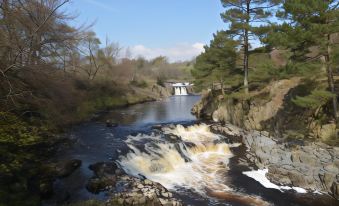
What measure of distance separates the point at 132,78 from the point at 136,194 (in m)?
43.9

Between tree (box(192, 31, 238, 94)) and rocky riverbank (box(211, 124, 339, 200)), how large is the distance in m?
8.78

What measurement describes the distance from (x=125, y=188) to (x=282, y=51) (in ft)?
60.1

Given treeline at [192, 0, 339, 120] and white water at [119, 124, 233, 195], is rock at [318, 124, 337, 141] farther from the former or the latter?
white water at [119, 124, 233, 195]

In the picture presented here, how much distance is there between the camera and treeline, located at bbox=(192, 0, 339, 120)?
1462 centimetres

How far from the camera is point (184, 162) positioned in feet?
54.5

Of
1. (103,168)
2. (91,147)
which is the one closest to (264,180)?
(103,168)

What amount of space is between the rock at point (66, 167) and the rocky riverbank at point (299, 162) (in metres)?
9.12

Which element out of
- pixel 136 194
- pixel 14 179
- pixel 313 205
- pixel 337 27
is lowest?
pixel 313 205

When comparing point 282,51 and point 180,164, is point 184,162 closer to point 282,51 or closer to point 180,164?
point 180,164

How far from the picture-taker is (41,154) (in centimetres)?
1375

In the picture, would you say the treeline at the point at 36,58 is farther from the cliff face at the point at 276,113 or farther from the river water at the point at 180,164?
the cliff face at the point at 276,113

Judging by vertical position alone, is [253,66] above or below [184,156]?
above

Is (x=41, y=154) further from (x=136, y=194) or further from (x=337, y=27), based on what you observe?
(x=337, y=27)

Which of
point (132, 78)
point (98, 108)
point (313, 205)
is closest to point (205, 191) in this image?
point (313, 205)
